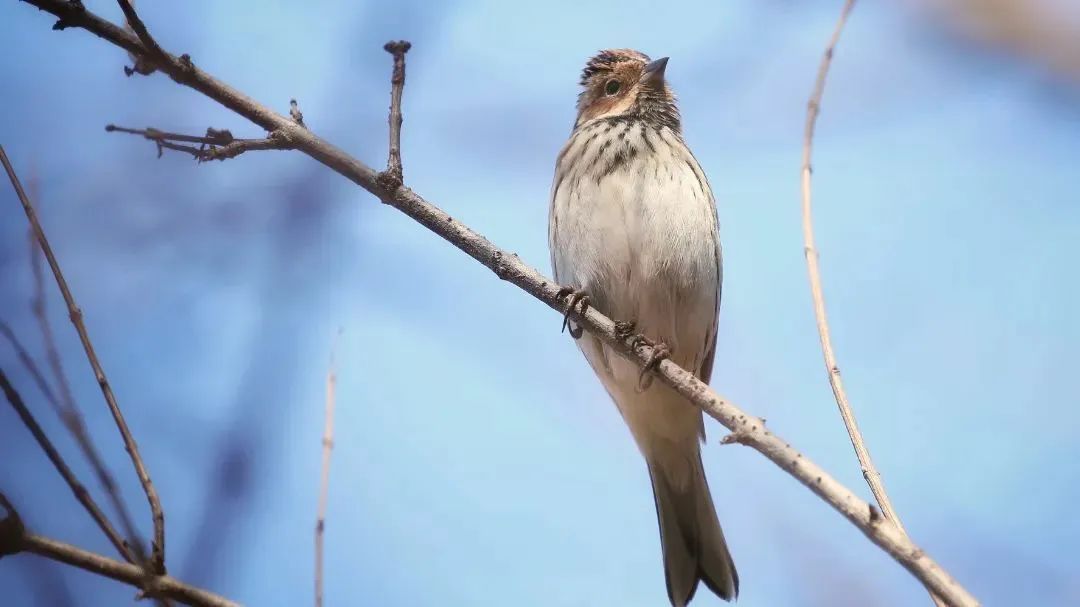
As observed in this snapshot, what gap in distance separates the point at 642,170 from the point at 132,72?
2.38m

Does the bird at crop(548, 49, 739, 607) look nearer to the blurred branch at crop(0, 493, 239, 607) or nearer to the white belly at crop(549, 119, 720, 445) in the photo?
the white belly at crop(549, 119, 720, 445)

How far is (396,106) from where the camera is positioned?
3.40 metres

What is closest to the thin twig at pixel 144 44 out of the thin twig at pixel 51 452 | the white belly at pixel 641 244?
the thin twig at pixel 51 452

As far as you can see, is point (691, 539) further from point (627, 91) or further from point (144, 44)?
point (144, 44)

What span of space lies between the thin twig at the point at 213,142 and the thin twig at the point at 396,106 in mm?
358

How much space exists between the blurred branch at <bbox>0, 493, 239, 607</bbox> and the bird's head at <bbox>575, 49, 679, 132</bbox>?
3649 mm

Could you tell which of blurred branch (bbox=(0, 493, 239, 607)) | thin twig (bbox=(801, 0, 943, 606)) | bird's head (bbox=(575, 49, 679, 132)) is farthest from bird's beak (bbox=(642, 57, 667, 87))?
blurred branch (bbox=(0, 493, 239, 607))

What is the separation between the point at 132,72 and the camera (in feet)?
9.78

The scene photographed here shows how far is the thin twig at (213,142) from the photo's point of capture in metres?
2.81

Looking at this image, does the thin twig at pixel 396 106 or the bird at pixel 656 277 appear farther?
the bird at pixel 656 277

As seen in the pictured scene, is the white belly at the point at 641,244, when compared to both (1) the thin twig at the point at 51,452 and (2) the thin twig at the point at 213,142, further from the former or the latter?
(1) the thin twig at the point at 51,452

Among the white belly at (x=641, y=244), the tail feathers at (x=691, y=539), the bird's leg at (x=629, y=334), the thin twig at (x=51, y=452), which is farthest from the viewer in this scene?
the tail feathers at (x=691, y=539)

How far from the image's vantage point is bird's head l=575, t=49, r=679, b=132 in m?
5.35

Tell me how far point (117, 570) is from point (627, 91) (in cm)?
409
